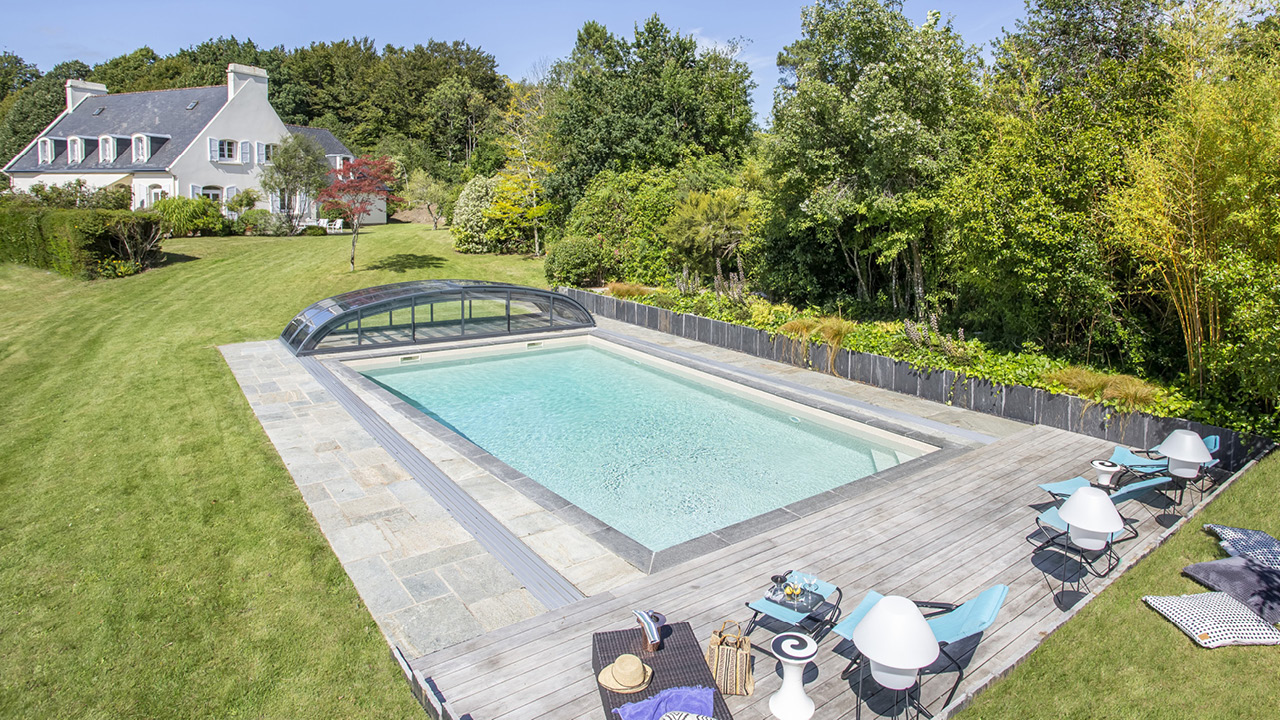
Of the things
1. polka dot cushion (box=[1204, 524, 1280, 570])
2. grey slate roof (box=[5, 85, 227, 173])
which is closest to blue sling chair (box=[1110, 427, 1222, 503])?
polka dot cushion (box=[1204, 524, 1280, 570])

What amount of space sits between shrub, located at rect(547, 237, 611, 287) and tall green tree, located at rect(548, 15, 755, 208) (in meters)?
4.41

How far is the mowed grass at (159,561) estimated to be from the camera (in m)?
4.03

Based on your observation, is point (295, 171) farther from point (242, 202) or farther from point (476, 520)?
point (476, 520)

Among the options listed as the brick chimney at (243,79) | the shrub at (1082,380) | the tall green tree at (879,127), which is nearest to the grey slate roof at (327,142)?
the brick chimney at (243,79)

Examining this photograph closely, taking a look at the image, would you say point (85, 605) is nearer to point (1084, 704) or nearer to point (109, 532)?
point (109, 532)

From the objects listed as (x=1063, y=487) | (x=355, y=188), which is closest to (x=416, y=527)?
(x=1063, y=487)

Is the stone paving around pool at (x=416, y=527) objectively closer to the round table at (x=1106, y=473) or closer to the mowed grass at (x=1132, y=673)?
the round table at (x=1106, y=473)

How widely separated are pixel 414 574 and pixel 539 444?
413 centimetres

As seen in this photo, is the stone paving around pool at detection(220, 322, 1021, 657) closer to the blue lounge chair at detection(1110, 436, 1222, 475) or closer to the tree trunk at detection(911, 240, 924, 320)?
the blue lounge chair at detection(1110, 436, 1222, 475)

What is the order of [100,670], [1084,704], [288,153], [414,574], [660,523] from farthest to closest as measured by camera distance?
[288,153] < [660,523] < [414,574] < [100,670] < [1084,704]

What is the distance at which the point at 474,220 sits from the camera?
82.1 feet

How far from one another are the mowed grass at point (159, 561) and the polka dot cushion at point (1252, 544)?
5912mm

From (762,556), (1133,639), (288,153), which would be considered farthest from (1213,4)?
(288,153)

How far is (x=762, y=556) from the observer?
17.9ft
